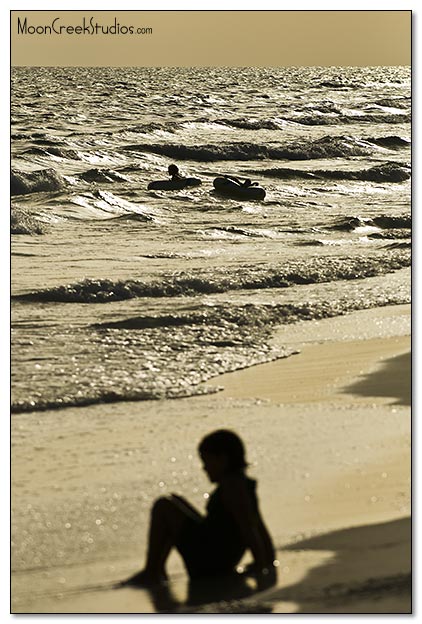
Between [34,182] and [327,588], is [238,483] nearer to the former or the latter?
[327,588]

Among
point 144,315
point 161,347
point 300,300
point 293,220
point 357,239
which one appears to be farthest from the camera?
point 293,220

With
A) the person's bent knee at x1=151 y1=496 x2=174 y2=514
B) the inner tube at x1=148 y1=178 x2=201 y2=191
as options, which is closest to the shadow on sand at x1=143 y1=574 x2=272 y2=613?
the person's bent knee at x1=151 y1=496 x2=174 y2=514

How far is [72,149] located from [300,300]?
1036cm

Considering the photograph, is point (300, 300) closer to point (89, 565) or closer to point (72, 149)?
point (89, 565)

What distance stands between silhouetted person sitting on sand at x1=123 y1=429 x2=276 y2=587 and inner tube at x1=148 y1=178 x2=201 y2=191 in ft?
38.6

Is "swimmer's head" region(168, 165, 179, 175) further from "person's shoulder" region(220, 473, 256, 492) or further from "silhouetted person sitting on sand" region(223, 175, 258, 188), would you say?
"person's shoulder" region(220, 473, 256, 492)

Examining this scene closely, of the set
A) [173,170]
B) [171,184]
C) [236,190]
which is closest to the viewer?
[236,190]

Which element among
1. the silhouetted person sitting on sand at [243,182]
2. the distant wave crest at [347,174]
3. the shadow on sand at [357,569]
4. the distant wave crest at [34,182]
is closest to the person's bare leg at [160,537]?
the shadow on sand at [357,569]

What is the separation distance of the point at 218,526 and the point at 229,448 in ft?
0.88

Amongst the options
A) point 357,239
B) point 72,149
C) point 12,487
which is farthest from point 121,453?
point 72,149

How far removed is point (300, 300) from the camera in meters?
9.03

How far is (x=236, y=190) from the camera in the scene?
15750 mm

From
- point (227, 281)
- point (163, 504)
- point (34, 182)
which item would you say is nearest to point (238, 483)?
point (163, 504)

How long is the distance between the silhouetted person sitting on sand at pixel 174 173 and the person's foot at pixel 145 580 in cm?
1243
